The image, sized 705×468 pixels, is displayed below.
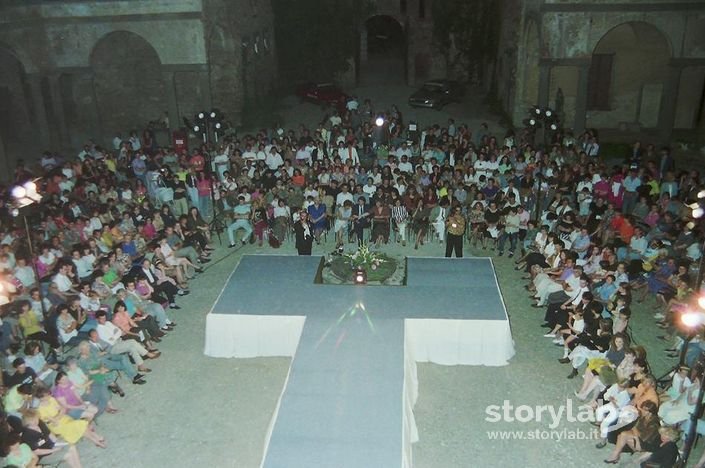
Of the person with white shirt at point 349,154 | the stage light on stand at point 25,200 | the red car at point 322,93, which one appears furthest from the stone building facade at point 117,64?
the stage light on stand at point 25,200

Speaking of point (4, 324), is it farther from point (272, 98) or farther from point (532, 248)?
point (272, 98)

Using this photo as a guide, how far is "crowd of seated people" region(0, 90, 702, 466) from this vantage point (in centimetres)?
1004

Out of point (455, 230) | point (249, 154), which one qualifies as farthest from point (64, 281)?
Answer: point (455, 230)

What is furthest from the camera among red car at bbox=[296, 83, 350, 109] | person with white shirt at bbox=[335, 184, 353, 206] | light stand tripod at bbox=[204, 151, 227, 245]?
red car at bbox=[296, 83, 350, 109]

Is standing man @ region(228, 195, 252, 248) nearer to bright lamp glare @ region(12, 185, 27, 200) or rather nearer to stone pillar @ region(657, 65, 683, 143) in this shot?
bright lamp glare @ region(12, 185, 27, 200)

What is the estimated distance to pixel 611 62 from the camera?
82.7ft

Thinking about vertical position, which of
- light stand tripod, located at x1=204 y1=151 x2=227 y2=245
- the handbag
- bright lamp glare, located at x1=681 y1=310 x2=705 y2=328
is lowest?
the handbag

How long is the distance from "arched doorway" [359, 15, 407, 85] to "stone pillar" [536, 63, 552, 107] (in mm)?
13091

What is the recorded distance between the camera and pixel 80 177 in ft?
59.9

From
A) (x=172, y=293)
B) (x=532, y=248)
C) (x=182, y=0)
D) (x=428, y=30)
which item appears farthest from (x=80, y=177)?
(x=428, y=30)

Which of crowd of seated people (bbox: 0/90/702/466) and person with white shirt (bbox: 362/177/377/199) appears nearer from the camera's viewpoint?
crowd of seated people (bbox: 0/90/702/466)

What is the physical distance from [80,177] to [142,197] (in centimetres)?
233

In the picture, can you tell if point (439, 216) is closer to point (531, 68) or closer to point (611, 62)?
point (531, 68)

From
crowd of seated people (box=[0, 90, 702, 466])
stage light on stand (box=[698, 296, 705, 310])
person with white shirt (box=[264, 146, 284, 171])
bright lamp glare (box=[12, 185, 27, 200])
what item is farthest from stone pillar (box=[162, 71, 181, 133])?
stage light on stand (box=[698, 296, 705, 310])
